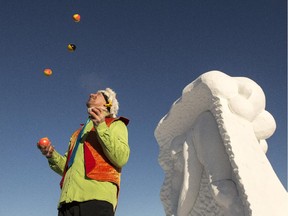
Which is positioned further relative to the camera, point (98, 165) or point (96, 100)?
point (96, 100)

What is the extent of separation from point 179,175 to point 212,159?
0.36m

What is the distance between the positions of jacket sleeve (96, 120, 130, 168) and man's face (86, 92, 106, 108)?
48cm

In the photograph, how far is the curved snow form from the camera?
6.75 ft

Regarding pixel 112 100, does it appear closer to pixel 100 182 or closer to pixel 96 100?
pixel 96 100

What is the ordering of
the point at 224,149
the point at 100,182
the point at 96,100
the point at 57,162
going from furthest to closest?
the point at 57,162
the point at 96,100
the point at 100,182
the point at 224,149

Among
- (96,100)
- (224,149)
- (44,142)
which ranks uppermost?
(96,100)

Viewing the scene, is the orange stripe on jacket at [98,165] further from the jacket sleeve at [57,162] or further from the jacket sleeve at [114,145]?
the jacket sleeve at [57,162]

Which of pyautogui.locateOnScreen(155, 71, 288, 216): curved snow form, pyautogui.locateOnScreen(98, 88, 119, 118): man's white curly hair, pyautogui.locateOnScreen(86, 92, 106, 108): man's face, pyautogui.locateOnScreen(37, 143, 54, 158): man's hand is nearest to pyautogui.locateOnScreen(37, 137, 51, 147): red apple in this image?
pyautogui.locateOnScreen(37, 143, 54, 158): man's hand

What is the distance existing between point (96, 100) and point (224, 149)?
1354 millimetres

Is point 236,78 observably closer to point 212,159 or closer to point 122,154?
point 212,159

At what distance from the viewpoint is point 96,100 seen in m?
3.21

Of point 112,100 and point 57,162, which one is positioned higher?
point 112,100

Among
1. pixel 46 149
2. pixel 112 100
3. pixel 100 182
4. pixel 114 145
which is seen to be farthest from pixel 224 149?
pixel 46 149

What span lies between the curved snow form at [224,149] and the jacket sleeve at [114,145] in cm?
34
